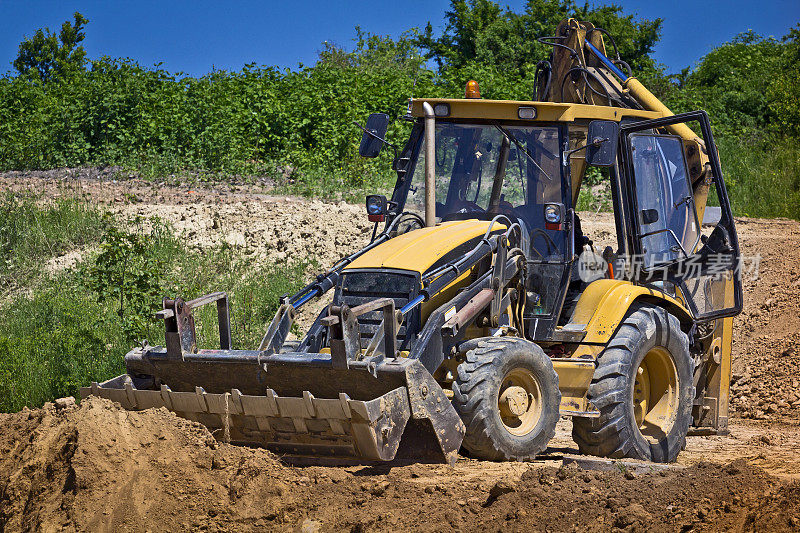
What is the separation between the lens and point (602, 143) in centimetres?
693

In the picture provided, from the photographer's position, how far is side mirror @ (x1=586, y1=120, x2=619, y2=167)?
22.6ft

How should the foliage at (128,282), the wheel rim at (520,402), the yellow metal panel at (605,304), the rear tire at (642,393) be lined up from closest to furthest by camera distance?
the wheel rim at (520,402) < the rear tire at (642,393) < the yellow metal panel at (605,304) < the foliage at (128,282)

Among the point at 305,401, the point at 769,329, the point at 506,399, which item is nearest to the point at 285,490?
the point at 305,401

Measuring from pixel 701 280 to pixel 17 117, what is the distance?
17.1 m

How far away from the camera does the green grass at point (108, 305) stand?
982 cm

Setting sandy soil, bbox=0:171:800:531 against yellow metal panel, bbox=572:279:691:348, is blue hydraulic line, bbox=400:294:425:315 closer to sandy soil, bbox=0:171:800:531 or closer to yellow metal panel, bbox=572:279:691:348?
sandy soil, bbox=0:171:800:531

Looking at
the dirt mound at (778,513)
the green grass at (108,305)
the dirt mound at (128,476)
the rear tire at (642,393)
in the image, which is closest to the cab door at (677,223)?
the rear tire at (642,393)

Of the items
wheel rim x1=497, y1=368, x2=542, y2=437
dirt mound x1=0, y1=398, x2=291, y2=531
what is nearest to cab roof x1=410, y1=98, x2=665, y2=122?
wheel rim x1=497, y1=368, x2=542, y2=437

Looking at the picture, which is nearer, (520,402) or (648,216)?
(520,402)

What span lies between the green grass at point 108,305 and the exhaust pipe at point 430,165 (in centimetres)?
377

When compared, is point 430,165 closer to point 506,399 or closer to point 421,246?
point 421,246

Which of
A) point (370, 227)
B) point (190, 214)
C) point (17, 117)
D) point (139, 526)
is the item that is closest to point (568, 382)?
point (139, 526)

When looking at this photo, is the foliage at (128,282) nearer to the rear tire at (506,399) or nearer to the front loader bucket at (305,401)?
the front loader bucket at (305,401)

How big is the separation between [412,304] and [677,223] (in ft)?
10.3
